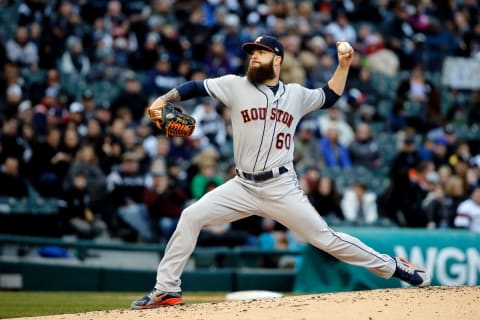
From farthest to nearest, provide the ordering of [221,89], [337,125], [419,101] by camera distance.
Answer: [419,101] → [337,125] → [221,89]

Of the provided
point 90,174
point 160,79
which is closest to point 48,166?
point 90,174

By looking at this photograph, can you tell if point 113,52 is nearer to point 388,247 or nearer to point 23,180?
point 23,180

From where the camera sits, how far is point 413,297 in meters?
7.77

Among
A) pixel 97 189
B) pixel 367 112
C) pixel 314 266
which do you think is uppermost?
pixel 367 112

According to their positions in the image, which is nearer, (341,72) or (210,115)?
(341,72)

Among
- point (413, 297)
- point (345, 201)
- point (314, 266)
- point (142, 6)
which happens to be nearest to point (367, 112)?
point (345, 201)

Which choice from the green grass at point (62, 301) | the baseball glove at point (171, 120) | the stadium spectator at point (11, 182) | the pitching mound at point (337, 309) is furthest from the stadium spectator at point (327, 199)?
the baseball glove at point (171, 120)

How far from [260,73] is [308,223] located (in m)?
1.25

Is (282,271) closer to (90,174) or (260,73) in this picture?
(90,174)

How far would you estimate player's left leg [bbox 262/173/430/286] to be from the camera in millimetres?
7887

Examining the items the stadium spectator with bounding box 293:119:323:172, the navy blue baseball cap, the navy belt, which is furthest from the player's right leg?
the stadium spectator with bounding box 293:119:323:172

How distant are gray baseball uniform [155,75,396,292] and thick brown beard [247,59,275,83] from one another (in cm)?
5

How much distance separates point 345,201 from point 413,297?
287 inches

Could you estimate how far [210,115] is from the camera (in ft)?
52.1
